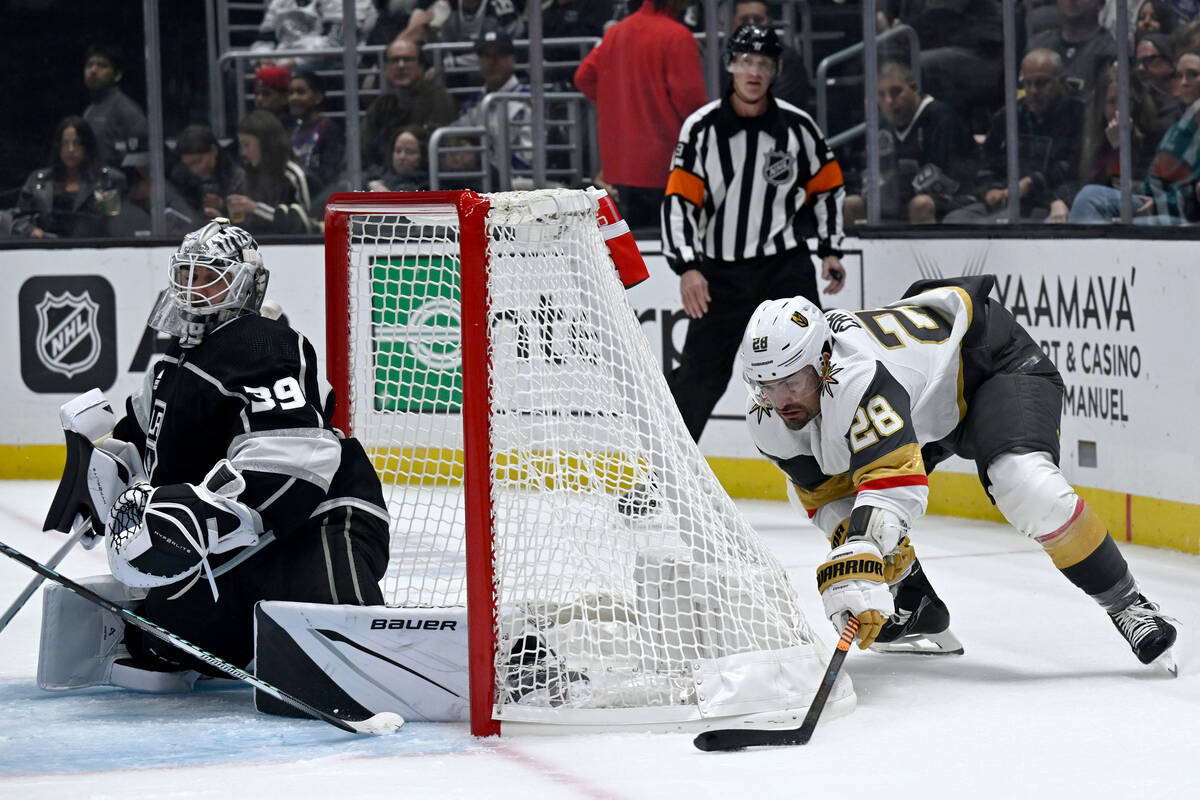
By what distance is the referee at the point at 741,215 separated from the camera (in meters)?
4.88

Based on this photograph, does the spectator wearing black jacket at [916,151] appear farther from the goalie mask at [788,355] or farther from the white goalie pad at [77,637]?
the white goalie pad at [77,637]

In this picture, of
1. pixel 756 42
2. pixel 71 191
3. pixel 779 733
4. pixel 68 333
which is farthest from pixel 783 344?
pixel 71 191

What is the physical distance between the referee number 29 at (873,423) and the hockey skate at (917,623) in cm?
52

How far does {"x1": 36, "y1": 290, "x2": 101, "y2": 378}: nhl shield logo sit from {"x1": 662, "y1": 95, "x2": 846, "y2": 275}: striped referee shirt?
2336mm

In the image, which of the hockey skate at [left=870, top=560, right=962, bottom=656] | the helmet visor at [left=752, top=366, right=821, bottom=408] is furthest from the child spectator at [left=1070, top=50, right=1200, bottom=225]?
the helmet visor at [left=752, top=366, right=821, bottom=408]

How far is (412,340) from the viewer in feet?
13.1

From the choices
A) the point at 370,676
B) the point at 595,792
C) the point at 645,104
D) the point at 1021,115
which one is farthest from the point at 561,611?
the point at 645,104

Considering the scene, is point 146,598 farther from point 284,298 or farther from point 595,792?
point 284,298

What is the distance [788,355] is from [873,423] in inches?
7.7

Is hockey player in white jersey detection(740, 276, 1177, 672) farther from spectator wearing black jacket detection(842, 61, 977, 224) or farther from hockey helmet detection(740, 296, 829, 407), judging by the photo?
spectator wearing black jacket detection(842, 61, 977, 224)

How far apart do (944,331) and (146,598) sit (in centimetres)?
155

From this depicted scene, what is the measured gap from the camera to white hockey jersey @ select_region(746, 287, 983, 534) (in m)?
2.80

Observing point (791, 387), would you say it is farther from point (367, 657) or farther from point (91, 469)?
point (91, 469)

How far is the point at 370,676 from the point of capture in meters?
2.77
